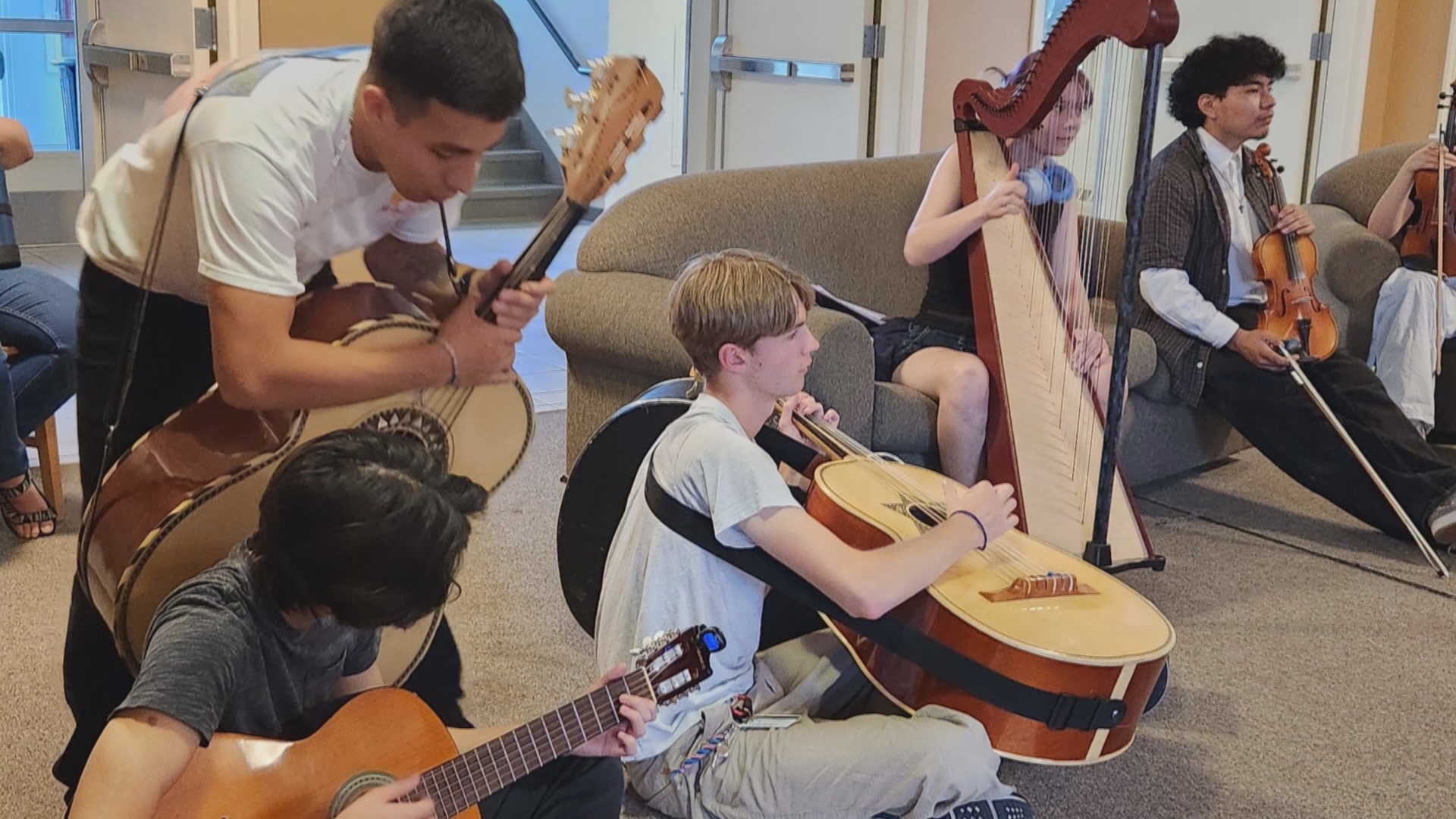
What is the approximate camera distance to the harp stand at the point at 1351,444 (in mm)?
3453

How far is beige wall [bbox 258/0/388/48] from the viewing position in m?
4.37

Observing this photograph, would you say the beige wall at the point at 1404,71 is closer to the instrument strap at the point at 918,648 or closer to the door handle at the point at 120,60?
the door handle at the point at 120,60

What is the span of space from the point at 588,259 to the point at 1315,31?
3841 mm

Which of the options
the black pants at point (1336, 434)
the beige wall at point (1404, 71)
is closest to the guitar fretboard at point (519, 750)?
the black pants at point (1336, 434)

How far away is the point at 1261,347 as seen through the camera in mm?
3529

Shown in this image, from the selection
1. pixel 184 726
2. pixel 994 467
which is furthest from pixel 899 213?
pixel 184 726

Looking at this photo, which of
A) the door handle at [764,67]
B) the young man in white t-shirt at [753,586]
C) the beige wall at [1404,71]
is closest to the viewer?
the young man in white t-shirt at [753,586]

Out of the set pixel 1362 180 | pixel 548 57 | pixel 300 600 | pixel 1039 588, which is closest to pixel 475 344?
pixel 300 600

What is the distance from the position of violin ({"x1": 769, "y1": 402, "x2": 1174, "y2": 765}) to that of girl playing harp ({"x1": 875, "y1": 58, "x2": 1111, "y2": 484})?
0.87 meters

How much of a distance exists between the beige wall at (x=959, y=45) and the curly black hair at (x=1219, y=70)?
185cm

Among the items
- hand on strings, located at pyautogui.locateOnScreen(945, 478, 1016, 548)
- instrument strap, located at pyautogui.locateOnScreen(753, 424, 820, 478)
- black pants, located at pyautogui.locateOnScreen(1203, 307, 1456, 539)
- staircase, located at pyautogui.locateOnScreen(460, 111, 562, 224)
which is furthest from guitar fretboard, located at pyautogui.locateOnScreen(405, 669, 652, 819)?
staircase, located at pyautogui.locateOnScreen(460, 111, 562, 224)

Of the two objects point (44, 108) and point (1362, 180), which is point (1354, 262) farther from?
point (44, 108)

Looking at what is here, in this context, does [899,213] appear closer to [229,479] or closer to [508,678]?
[508,678]

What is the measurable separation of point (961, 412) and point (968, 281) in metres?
0.42
